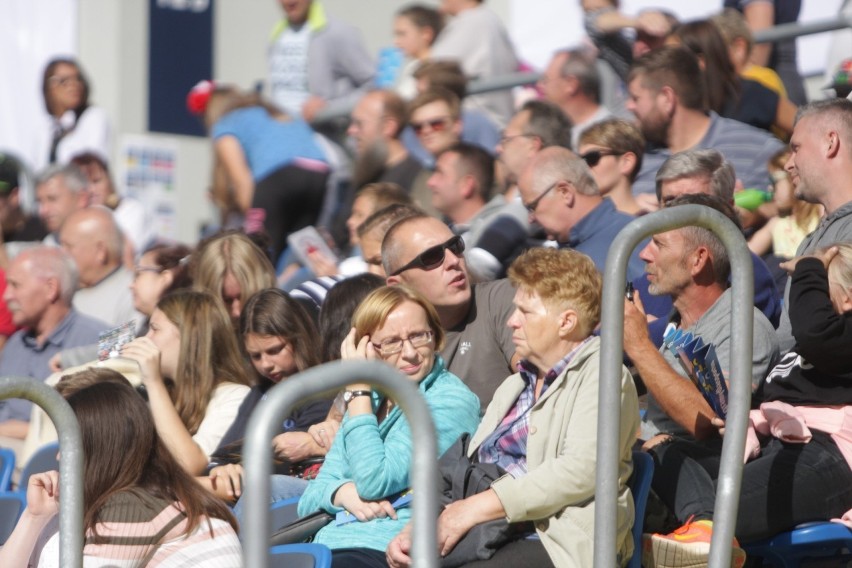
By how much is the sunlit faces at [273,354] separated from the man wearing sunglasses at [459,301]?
50cm

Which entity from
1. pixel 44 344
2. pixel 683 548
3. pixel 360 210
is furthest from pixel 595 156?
pixel 44 344

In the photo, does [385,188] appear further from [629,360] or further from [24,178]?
[24,178]

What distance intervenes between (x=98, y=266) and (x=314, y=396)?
587 cm

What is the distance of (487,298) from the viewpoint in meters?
5.50

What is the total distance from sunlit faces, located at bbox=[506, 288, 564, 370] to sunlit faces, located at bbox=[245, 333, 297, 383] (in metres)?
1.47

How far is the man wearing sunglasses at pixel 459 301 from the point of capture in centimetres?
534

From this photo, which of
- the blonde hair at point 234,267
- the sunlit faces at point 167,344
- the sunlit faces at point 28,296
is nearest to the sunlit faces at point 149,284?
the sunlit faces at point 28,296

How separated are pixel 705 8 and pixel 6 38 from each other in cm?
703

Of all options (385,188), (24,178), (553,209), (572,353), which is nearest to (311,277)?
(385,188)

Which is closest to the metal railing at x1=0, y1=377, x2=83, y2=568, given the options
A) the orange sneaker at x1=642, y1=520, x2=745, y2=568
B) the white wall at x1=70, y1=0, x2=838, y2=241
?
the orange sneaker at x1=642, y1=520, x2=745, y2=568

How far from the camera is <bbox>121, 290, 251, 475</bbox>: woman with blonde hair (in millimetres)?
5824

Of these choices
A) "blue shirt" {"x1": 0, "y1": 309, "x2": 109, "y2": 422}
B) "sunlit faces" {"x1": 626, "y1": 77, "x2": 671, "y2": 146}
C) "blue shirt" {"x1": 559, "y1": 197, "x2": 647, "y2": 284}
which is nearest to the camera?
"blue shirt" {"x1": 559, "y1": 197, "x2": 647, "y2": 284}

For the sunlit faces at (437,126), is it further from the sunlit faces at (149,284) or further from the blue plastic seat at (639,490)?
the blue plastic seat at (639,490)

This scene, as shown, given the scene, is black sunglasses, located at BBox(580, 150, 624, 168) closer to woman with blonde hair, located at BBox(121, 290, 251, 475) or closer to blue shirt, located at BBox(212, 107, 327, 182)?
woman with blonde hair, located at BBox(121, 290, 251, 475)
